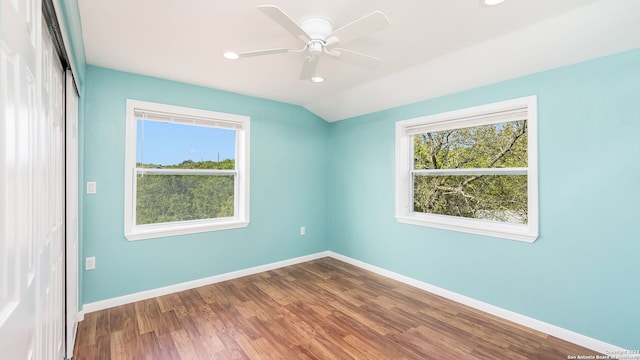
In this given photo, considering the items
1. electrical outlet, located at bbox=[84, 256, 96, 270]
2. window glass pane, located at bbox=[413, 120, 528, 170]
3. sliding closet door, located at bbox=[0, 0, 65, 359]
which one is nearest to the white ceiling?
window glass pane, located at bbox=[413, 120, 528, 170]

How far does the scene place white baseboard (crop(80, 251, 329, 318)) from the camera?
9.19ft

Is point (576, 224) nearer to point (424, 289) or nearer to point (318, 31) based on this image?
point (424, 289)

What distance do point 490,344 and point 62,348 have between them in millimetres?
3161

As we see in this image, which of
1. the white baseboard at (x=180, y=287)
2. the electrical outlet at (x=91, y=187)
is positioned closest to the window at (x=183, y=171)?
the electrical outlet at (x=91, y=187)

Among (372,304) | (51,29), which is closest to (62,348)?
(51,29)

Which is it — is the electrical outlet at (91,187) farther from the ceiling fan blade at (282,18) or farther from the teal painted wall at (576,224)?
the teal painted wall at (576,224)

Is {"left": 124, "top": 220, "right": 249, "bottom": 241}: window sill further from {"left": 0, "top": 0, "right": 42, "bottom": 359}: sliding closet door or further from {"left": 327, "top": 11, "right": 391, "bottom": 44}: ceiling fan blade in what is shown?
{"left": 327, "top": 11, "right": 391, "bottom": 44}: ceiling fan blade

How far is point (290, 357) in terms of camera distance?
2139 mm

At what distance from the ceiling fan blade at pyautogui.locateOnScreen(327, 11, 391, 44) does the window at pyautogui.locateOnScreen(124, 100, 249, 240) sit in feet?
7.27

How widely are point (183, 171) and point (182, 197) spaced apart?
31 centimetres

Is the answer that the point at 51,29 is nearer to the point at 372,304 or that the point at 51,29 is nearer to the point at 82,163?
the point at 82,163

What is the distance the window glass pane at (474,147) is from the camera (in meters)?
2.80

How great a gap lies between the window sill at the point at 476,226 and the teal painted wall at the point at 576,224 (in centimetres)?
6

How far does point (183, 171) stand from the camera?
3.35m
